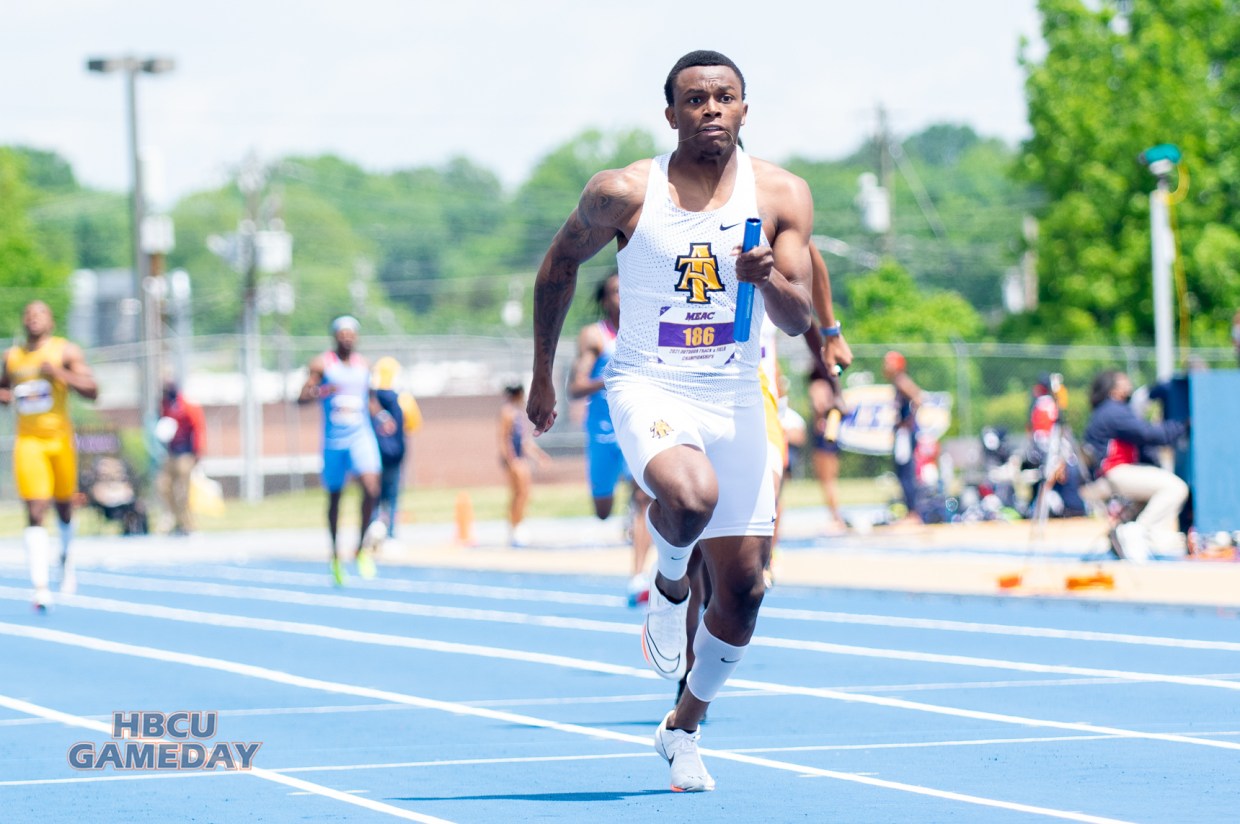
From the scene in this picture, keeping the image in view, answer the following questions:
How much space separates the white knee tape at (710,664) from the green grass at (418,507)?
22.4 metres

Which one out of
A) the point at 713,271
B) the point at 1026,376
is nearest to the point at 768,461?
the point at 713,271

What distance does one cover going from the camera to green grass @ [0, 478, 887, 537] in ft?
106

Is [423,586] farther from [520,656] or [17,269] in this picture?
[17,269]

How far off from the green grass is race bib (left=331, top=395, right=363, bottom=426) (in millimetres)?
11675

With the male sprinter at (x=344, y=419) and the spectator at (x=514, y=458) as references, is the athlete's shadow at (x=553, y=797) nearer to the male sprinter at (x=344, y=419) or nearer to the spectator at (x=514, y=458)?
the male sprinter at (x=344, y=419)

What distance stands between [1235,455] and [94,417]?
27.2 metres

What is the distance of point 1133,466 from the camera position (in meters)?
18.0

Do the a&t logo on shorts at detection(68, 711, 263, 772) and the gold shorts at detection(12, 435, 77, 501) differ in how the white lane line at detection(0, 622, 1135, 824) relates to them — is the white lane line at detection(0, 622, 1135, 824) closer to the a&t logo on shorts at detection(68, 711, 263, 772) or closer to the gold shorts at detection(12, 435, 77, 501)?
the a&t logo on shorts at detection(68, 711, 263, 772)

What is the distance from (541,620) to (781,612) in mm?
1772

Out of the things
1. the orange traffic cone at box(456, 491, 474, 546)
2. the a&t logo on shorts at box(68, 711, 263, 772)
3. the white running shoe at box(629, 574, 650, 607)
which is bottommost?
the orange traffic cone at box(456, 491, 474, 546)

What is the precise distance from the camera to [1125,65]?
4472 cm

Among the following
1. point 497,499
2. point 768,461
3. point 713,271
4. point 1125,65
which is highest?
point 1125,65

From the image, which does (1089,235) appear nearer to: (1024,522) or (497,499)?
(497,499)

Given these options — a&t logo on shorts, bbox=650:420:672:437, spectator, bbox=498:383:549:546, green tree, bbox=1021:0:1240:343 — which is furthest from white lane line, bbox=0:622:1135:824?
green tree, bbox=1021:0:1240:343
